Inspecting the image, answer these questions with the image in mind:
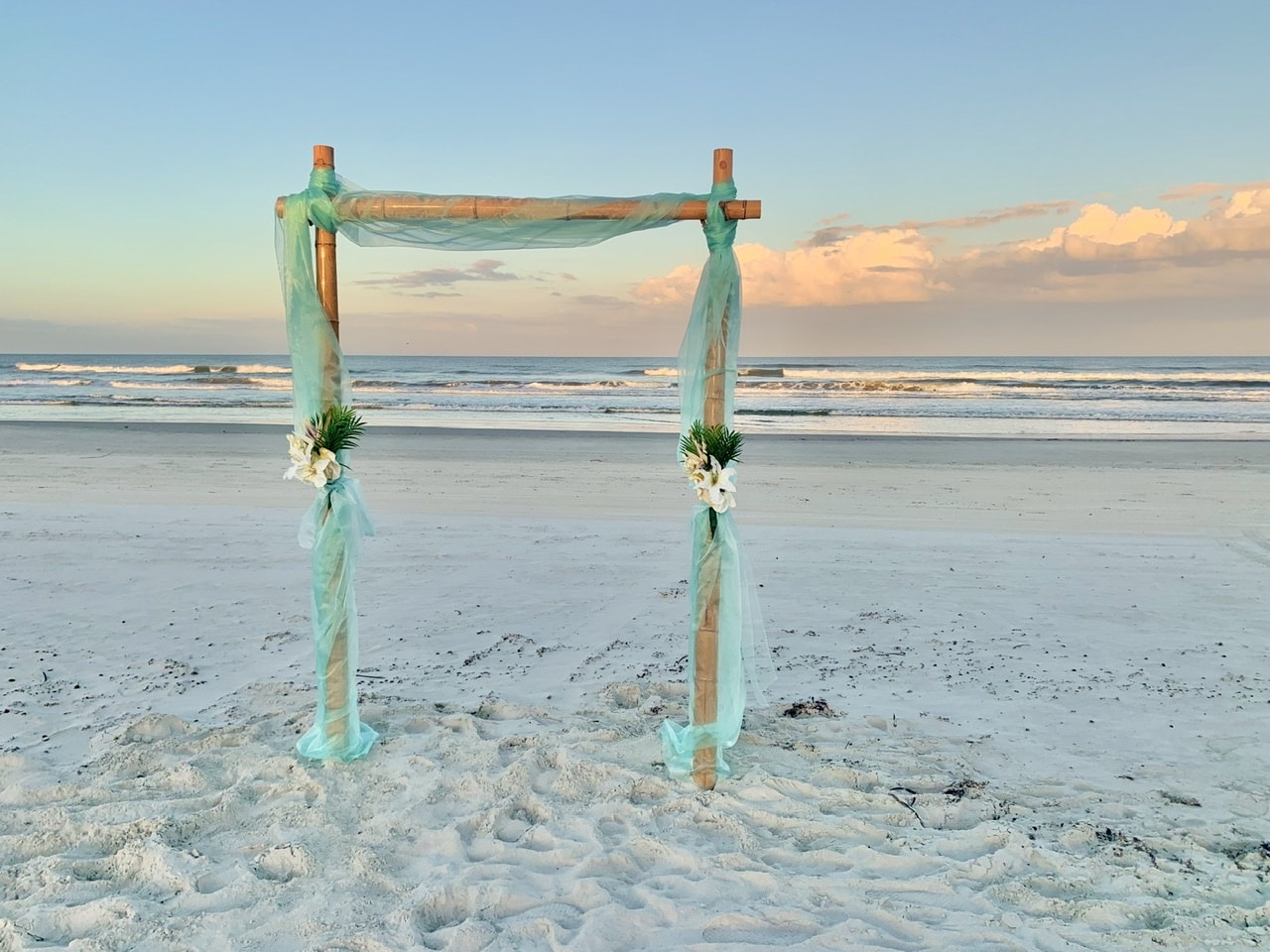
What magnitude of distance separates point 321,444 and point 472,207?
1128mm

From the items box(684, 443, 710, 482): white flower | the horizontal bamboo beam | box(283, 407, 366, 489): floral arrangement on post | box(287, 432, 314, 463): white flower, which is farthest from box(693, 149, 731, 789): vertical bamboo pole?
box(287, 432, 314, 463): white flower

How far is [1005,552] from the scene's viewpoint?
276 inches

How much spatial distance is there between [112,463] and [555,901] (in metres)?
11.5

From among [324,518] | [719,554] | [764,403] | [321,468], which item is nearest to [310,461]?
[321,468]

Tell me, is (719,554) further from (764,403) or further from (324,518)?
(764,403)

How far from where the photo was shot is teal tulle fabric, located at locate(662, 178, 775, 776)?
3334 mm

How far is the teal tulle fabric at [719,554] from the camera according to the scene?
3.33 meters

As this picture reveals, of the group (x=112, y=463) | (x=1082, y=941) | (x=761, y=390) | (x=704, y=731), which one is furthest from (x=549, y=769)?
(x=761, y=390)

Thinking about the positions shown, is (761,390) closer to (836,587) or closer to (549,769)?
(836,587)

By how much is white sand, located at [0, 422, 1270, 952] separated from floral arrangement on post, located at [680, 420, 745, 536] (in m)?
1.14

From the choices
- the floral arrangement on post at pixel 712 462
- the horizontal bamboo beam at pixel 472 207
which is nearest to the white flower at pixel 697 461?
the floral arrangement on post at pixel 712 462

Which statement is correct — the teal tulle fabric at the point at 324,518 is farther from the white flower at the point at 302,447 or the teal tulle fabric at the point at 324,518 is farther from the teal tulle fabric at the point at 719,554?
the teal tulle fabric at the point at 719,554

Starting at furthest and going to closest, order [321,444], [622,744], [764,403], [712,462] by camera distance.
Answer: [764,403], [622,744], [321,444], [712,462]

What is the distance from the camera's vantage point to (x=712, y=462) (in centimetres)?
330
